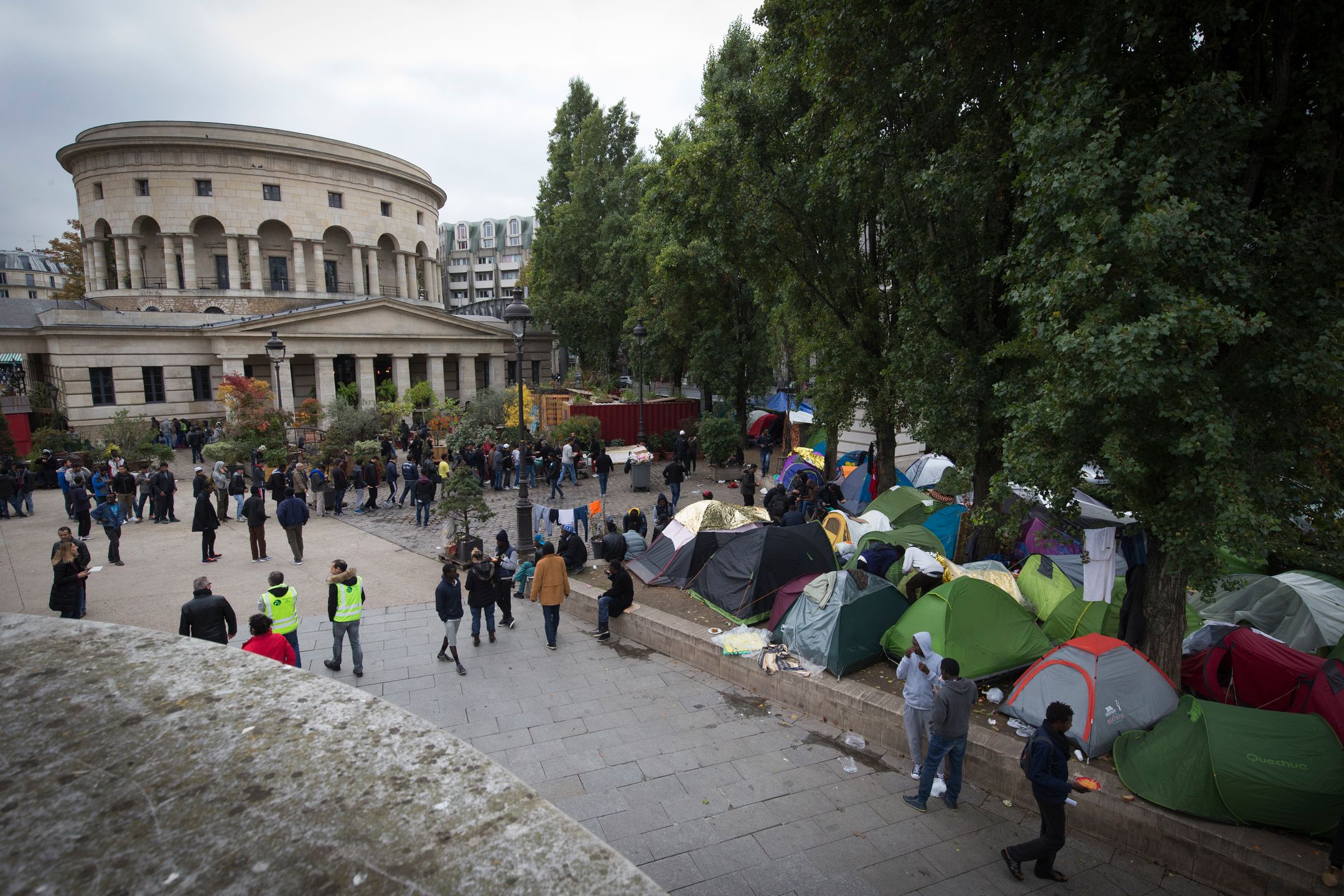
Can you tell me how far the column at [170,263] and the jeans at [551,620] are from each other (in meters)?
42.2

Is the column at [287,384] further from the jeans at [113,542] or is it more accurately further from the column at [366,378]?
the jeans at [113,542]

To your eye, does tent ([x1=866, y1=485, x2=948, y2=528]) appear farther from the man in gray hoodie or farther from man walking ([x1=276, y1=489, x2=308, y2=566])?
man walking ([x1=276, y1=489, x2=308, y2=566])

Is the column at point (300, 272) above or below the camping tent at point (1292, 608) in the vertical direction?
above

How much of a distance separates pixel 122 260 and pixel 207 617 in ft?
144

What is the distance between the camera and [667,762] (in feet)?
24.0

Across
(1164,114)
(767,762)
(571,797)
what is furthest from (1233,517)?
(571,797)

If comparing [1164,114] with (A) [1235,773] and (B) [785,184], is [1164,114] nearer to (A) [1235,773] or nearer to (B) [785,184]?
(A) [1235,773]

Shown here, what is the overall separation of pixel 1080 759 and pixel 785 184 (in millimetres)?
11585

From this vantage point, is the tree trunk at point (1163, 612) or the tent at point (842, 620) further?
the tent at point (842, 620)

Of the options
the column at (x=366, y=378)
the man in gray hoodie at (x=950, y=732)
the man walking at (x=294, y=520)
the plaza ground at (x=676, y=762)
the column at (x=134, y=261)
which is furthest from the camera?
the column at (x=134, y=261)

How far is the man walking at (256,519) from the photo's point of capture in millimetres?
13773

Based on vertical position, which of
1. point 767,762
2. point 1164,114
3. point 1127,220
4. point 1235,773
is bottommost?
A: point 767,762

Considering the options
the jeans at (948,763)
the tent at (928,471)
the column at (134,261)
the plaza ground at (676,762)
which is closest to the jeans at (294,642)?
the plaza ground at (676,762)

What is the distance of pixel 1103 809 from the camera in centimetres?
620
